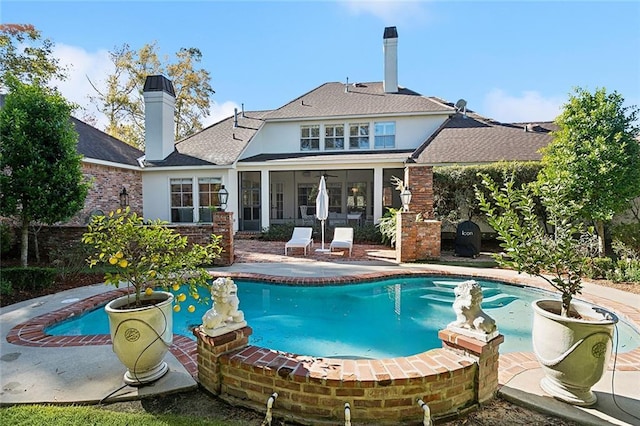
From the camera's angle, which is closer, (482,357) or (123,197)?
(482,357)

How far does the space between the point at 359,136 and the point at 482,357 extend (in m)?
14.8

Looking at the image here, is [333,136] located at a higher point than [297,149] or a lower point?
higher

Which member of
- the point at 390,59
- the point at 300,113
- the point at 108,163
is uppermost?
the point at 390,59

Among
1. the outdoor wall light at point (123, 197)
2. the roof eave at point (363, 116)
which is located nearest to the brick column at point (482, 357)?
the outdoor wall light at point (123, 197)

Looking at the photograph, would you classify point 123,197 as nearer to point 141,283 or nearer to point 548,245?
point 141,283

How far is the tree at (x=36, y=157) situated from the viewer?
23.9 feet

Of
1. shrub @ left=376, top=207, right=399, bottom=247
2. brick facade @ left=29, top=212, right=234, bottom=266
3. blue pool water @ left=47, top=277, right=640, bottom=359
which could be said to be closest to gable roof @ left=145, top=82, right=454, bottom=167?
brick facade @ left=29, top=212, right=234, bottom=266

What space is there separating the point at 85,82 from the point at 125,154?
15.8 meters

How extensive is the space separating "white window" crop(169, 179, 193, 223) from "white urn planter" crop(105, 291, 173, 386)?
12983 mm

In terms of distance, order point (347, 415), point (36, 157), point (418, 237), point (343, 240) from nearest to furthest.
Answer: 1. point (347, 415)
2. point (36, 157)
3. point (418, 237)
4. point (343, 240)

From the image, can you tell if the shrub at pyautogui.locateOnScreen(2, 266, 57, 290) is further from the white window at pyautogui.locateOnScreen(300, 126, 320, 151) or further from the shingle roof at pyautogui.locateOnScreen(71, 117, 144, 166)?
the white window at pyautogui.locateOnScreen(300, 126, 320, 151)

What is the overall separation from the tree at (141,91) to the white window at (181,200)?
14.1m

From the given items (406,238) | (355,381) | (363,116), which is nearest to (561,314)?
(355,381)

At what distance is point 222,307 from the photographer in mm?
3105
